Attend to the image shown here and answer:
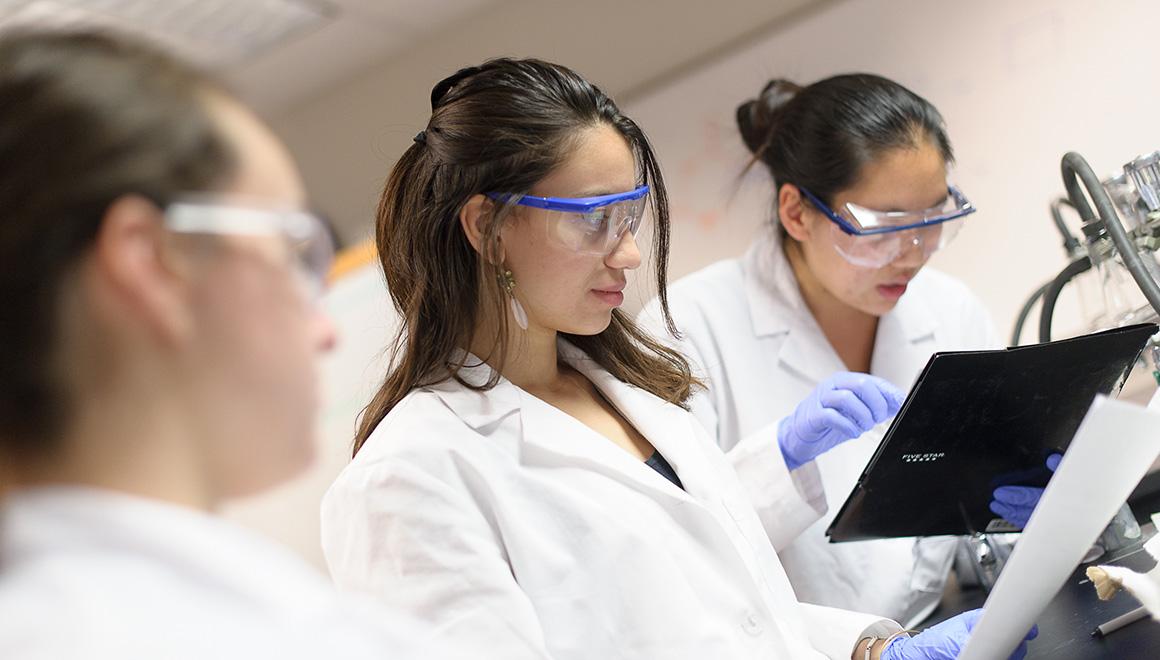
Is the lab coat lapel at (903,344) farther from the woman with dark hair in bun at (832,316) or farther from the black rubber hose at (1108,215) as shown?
the black rubber hose at (1108,215)

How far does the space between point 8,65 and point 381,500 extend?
0.64 m

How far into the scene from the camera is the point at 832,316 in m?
2.12

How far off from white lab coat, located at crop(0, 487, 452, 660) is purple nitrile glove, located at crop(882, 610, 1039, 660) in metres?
0.86

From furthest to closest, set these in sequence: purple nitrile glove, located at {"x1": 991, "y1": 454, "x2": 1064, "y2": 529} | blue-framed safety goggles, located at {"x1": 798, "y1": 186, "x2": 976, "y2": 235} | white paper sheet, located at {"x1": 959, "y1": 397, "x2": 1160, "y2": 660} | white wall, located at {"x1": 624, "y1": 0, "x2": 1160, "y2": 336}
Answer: white wall, located at {"x1": 624, "y1": 0, "x2": 1160, "y2": 336} → blue-framed safety goggles, located at {"x1": 798, "y1": 186, "x2": 976, "y2": 235} → purple nitrile glove, located at {"x1": 991, "y1": 454, "x2": 1064, "y2": 529} → white paper sheet, located at {"x1": 959, "y1": 397, "x2": 1160, "y2": 660}

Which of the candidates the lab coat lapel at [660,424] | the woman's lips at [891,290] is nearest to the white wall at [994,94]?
the woman's lips at [891,290]

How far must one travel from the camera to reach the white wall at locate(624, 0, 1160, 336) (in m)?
2.80

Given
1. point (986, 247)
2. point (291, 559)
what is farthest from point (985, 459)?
point (986, 247)

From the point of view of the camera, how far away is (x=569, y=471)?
1.35m

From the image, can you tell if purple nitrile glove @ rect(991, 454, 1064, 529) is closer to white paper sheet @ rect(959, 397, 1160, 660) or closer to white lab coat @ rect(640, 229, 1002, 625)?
white lab coat @ rect(640, 229, 1002, 625)

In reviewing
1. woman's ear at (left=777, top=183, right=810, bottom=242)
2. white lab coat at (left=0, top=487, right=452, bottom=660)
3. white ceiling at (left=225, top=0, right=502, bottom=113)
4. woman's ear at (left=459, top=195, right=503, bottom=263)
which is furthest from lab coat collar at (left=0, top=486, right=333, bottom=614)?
white ceiling at (left=225, top=0, right=502, bottom=113)

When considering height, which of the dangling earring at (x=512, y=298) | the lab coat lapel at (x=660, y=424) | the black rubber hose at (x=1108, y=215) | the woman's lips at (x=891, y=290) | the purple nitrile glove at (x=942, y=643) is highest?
the black rubber hose at (x=1108, y=215)

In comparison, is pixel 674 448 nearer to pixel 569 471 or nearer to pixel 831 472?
pixel 569 471

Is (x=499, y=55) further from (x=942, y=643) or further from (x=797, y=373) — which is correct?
(x=942, y=643)

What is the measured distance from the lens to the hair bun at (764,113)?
208cm
